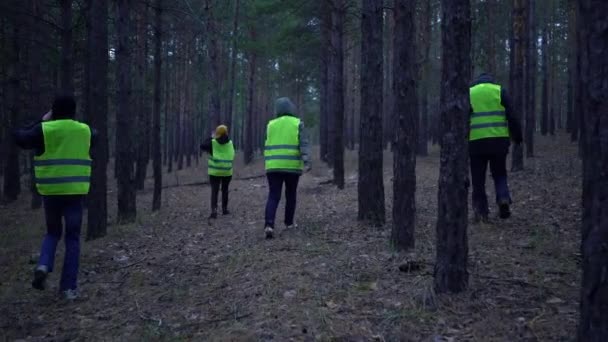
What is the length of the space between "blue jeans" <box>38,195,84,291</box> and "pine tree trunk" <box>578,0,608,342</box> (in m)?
5.10

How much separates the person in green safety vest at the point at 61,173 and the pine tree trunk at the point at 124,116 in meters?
5.58

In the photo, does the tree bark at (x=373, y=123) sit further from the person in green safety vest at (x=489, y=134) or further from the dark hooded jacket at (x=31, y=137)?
the dark hooded jacket at (x=31, y=137)

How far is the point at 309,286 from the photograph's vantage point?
17.1 ft

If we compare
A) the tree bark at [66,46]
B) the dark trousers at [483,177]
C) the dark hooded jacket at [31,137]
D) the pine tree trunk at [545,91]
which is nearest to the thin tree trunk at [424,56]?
the pine tree trunk at [545,91]

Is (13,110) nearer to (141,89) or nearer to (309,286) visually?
(141,89)

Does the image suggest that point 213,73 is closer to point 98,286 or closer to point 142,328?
point 98,286

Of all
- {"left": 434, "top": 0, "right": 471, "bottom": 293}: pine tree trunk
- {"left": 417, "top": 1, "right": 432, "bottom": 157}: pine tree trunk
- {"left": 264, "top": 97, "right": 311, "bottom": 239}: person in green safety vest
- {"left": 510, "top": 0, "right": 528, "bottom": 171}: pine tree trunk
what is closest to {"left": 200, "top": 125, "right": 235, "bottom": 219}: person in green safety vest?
{"left": 264, "top": 97, "right": 311, "bottom": 239}: person in green safety vest

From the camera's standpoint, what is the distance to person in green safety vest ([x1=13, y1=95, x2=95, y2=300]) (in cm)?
553

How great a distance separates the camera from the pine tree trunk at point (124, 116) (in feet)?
35.5

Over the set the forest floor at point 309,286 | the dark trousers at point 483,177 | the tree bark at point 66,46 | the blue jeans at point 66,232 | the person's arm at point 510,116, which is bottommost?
the forest floor at point 309,286

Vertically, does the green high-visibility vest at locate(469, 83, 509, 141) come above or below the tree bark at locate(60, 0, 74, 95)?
below

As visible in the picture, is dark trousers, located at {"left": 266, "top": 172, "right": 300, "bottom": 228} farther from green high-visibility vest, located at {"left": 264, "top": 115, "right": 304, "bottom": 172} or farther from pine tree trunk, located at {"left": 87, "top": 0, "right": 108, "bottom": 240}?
pine tree trunk, located at {"left": 87, "top": 0, "right": 108, "bottom": 240}

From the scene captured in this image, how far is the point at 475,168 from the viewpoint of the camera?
743 centimetres

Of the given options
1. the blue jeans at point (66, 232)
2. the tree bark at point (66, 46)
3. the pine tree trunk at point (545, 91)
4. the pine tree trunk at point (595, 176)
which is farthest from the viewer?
the pine tree trunk at point (545, 91)
